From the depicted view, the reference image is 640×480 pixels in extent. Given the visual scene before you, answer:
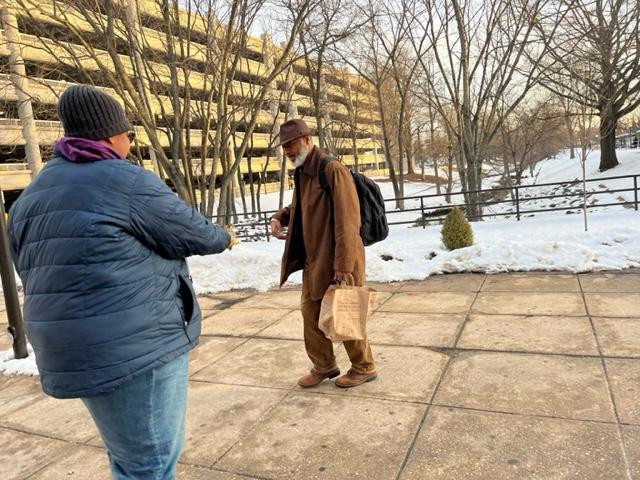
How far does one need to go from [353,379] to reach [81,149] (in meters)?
2.55

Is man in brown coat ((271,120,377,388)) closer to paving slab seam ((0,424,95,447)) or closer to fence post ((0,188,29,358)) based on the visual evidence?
paving slab seam ((0,424,95,447))

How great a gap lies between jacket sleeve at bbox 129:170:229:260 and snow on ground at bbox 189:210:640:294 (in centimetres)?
561

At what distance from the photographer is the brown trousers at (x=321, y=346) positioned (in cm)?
352

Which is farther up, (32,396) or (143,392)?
(143,392)

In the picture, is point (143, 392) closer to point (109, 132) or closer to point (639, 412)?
point (109, 132)

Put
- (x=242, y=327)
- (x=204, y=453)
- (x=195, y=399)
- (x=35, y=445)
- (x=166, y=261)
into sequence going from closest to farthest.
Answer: (x=166, y=261), (x=204, y=453), (x=35, y=445), (x=195, y=399), (x=242, y=327)

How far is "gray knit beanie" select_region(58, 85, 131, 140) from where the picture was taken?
1683 millimetres

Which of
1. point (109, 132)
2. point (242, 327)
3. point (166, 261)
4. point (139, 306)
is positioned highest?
point (109, 132)

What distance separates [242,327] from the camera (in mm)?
5488

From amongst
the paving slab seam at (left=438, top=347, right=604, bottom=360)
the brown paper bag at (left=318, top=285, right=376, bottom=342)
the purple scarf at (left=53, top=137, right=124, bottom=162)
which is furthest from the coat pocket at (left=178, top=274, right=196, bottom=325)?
the paving slab seam at (left=438, top=347, right=604, bottom=360)

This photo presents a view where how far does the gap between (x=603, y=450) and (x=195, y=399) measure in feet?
8.67

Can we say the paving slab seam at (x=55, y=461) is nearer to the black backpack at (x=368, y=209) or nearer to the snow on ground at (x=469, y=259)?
the black backpack at (x=368, y=209)

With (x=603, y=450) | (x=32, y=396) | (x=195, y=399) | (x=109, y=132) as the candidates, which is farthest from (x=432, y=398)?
(x=32, y=396)

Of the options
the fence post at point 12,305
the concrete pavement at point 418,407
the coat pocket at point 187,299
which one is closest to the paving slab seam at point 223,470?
the concrete pavement at point 418,407
